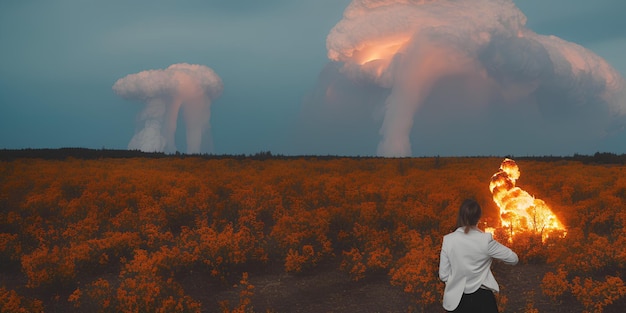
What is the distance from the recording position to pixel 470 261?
538 centimetres

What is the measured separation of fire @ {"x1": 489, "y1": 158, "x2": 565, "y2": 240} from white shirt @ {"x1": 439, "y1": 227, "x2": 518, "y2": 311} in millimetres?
8035

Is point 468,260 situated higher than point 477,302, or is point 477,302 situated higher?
point 468,260

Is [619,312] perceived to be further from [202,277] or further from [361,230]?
[202,277]

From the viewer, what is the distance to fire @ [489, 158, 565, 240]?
13188 mm

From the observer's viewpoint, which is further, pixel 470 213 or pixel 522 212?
pixel 522 212

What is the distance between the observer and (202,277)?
12.2 m

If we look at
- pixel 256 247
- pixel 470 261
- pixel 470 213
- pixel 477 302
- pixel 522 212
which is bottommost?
pixel 256 247

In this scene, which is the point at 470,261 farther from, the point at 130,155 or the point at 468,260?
the point at 130,155

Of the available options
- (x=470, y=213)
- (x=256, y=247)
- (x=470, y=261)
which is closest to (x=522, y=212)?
(x=256, y=247)

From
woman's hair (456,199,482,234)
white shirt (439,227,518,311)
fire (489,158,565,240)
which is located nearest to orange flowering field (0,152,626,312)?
fire (489,158,565,240)

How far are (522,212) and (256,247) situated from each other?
20.2 feet

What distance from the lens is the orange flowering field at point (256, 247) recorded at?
33.7ft

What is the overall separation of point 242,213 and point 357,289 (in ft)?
17.8

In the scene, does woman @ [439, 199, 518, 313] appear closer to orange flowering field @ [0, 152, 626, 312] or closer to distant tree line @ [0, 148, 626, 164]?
orange flowering field @ [0, 152, 626, 312]
